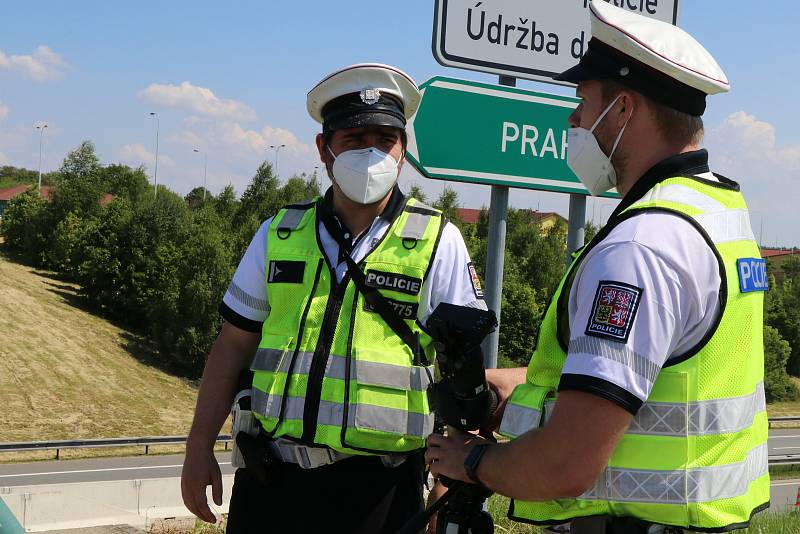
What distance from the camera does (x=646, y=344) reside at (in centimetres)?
175

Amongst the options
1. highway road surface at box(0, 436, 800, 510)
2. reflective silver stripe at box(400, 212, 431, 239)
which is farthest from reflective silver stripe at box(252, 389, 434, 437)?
highway road surface at box(0, 436, 800, 510)

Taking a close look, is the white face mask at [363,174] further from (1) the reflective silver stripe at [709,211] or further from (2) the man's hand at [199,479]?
(1) the reflective silver stripe at [709,211]

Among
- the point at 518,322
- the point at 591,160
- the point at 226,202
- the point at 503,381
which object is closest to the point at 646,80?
the point at 591,160

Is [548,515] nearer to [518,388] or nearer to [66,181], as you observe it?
[518,388]

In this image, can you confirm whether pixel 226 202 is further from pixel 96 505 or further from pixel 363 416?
pixel 363 416

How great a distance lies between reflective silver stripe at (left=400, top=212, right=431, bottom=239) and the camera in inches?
115

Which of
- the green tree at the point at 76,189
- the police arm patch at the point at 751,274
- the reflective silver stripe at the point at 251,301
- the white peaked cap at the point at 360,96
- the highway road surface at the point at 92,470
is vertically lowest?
A: the highway road surface at the point at 92,470

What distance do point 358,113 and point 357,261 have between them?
56cm

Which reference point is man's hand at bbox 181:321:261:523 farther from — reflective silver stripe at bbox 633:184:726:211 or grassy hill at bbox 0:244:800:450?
grassy hill at bbox 0:244:800:450

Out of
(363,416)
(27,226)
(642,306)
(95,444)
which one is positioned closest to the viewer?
(642,306)

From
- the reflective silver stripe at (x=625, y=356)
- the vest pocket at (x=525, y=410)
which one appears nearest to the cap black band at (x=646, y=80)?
the reflective silver stripe at (x=625, y=356)

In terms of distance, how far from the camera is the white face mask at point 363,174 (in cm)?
296

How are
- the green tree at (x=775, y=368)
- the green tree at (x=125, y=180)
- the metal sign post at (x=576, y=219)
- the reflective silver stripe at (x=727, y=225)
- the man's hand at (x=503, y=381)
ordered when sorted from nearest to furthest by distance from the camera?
1. the reflective silver stripe at (x=727, y=225)
2. the man's hand at (x=503, y=381)
3. the metal sign post at (x=576, y=219)
4. the green tree at (x=775, y=368)
5. the green tree at (x=125, y=180)

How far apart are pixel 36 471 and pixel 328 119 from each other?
22957mm
